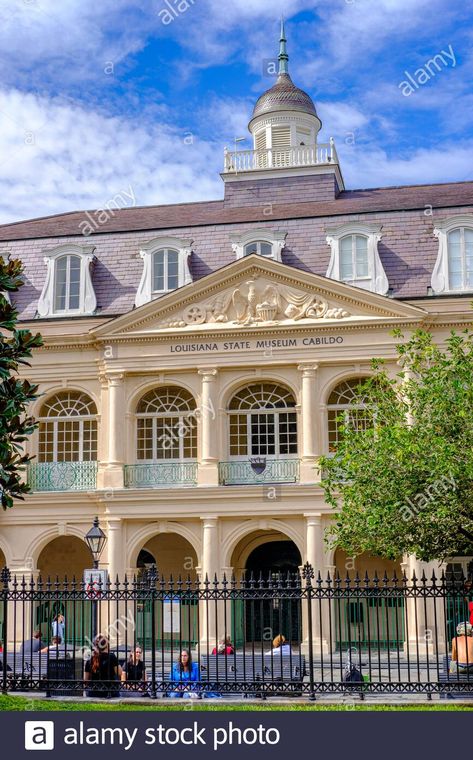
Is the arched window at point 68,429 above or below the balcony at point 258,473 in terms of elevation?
above

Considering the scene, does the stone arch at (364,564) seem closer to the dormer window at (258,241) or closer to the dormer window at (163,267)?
the dormer window at (258,241)

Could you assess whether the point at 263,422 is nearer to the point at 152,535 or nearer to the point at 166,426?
the point at 166,426

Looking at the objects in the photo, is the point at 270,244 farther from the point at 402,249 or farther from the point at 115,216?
the point at 115,216

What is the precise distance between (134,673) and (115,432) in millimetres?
13500

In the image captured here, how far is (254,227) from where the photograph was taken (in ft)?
106

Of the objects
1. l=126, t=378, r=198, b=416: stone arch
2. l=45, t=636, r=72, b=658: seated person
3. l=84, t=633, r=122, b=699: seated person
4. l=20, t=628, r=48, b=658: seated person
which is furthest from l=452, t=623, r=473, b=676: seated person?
l=126, t=378, r=198, b=416: stone arch

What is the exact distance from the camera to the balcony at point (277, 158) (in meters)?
36.5

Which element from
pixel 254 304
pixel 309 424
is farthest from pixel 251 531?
pixel 254 304

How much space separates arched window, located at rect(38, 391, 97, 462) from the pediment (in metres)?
2.58

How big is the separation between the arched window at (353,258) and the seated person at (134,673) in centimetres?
1564

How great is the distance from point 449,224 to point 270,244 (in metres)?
5.28

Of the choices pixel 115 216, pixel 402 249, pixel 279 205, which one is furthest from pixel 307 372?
pixel 115 216

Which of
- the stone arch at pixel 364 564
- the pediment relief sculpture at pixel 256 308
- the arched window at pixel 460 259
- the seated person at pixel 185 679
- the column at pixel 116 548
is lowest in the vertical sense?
the seated person at pixel 185 679

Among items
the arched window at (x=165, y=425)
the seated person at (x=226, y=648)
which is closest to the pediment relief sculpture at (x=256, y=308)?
the arched window at (x=165, y=425)
